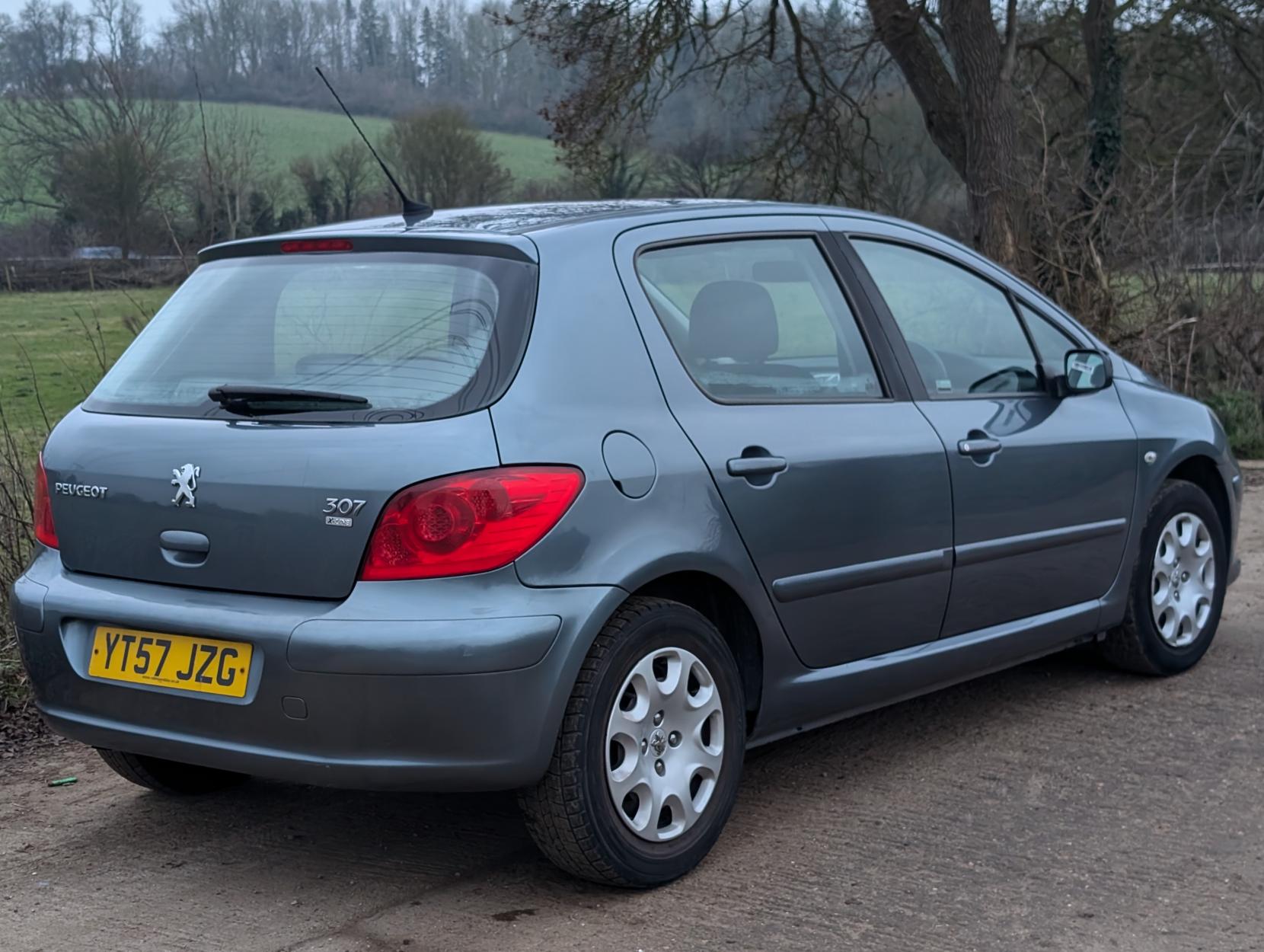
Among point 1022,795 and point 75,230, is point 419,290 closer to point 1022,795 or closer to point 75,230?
point 1022,795

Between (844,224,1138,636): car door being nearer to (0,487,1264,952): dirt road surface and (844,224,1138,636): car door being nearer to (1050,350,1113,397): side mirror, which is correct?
(1050,350,1113,397): side mirror

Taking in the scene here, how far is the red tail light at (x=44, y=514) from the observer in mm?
3771

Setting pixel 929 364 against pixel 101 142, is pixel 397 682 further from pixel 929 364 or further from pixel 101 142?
pixel 101 142

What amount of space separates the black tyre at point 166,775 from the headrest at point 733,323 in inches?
72.5

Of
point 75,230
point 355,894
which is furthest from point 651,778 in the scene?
point 75,230

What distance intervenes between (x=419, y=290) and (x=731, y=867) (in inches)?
65.1

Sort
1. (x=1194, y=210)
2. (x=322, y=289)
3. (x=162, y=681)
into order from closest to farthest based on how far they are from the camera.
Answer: (x=162, y=681)
(x=322, y=289)
(x=1194, y=210)

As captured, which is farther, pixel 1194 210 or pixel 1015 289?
pixel 1194 210

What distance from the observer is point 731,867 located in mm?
3760

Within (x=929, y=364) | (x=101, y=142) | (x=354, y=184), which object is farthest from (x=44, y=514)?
(x=354, y=184)

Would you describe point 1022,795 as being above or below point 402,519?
below

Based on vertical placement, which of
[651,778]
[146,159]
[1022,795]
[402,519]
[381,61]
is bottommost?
[1022,795]

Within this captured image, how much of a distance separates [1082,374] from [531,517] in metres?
2.52

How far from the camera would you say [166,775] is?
4309 mm
